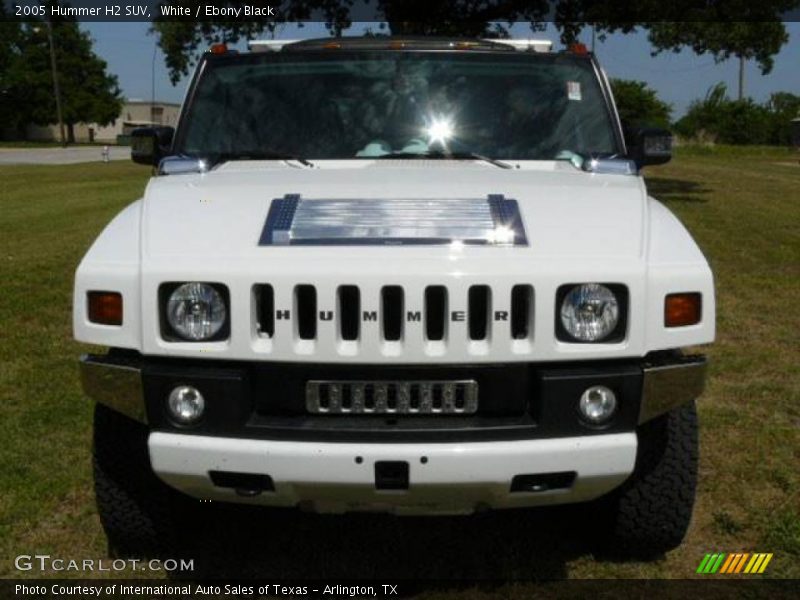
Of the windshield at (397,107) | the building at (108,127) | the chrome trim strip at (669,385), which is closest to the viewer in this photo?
the chrome trim strip at (669,385)

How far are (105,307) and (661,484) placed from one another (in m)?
1.87

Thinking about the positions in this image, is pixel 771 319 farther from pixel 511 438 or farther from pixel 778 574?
pixel 511 438

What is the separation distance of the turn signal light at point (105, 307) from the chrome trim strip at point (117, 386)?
129 millimetres

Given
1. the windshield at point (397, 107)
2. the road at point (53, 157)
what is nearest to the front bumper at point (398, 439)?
the windshield at point (397, 107)

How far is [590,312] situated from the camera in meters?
2.74

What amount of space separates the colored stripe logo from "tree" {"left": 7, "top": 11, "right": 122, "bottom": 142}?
78.3 meters

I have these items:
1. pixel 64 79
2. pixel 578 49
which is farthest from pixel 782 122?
pixel 578 49

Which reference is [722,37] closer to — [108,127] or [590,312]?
[590,312]

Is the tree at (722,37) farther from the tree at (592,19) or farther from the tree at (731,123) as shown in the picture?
the tree at (731,123)

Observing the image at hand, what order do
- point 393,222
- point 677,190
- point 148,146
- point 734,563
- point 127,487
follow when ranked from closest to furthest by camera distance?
point 393,222
point 127,487
point 734,563
point 148,146
point 677,190

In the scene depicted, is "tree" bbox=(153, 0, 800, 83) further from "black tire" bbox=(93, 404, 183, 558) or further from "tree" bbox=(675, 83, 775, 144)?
"tree" bbox=(675, 83, 775, 144)

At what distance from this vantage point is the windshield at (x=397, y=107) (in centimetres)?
392

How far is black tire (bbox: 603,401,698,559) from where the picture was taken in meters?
3.15

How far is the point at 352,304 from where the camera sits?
2699mm
